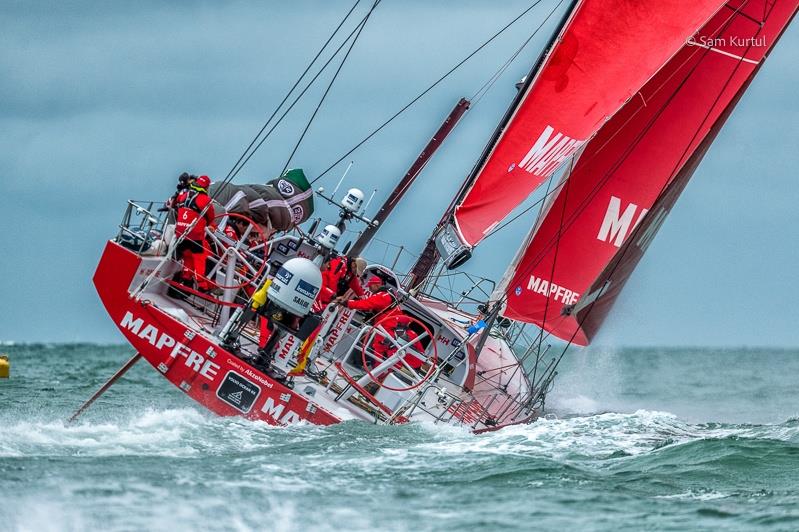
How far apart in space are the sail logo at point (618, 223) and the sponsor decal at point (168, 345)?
5628 millimetres

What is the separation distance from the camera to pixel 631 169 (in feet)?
52.2

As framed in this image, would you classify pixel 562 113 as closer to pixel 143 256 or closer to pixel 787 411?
pixel 143 256

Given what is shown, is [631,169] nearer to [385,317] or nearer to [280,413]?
[385,317]

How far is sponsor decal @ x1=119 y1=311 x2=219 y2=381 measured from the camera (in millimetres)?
12125

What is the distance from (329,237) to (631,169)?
4748 millimetres

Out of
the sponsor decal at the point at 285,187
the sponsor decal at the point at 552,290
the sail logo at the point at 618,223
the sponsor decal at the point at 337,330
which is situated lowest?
the sponsor decal at the point at 337,330

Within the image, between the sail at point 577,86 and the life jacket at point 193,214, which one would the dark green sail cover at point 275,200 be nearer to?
the life jacket at point 193,214

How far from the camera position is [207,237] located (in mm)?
13406

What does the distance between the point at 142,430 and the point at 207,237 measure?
2.74 metres

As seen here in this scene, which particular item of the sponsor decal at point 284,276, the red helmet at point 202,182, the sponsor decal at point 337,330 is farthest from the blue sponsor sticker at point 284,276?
the red helmet at point 202,182

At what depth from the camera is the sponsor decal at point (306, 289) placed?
11852mm

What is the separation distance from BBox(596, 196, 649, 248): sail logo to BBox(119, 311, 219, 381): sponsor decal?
5.63 metres

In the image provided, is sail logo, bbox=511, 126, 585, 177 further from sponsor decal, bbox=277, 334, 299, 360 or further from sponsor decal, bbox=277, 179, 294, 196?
sponsor decal, bbox=277, 334, 299, 360

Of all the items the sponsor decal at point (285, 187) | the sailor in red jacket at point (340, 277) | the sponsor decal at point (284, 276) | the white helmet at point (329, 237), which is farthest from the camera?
the sponsor decal at point (285, 187)
